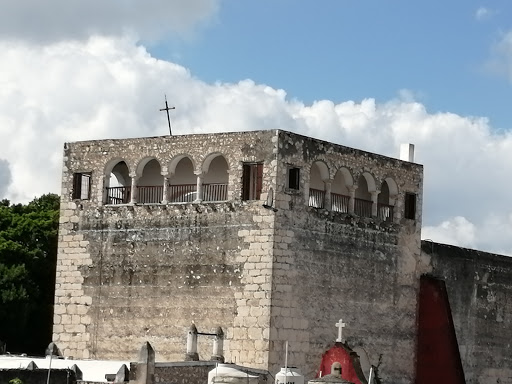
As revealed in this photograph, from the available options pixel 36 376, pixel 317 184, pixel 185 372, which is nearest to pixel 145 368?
pixel 185 372

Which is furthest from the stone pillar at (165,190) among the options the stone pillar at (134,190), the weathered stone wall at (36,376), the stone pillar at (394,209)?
the weathered stone wall at (36,376)

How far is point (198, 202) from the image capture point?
38.2m

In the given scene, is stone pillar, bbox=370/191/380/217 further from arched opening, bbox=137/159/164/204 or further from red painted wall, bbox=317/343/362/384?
arched opening, bbox=137/159/164/204

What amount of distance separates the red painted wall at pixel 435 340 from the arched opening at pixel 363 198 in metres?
2.76

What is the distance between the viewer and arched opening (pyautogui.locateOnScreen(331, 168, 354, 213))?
128ft

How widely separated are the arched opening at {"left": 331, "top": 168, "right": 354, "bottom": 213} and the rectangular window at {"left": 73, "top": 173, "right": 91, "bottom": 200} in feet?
20.0

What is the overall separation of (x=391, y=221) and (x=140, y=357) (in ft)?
31.0

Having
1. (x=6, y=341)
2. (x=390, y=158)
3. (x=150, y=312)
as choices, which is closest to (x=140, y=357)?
(x=150, y=312)

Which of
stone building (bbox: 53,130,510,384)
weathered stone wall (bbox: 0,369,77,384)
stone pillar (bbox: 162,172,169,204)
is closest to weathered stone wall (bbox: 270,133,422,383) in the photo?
stone building (bbox: 53,130,510,384)

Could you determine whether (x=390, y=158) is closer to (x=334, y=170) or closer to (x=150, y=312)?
(x=334, y=170)

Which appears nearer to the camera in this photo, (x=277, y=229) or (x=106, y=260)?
(x=277, y=229)

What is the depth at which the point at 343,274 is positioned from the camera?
38.7m

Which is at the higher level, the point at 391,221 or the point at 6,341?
the point at 391,221

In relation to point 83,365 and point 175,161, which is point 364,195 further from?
point 83,365
